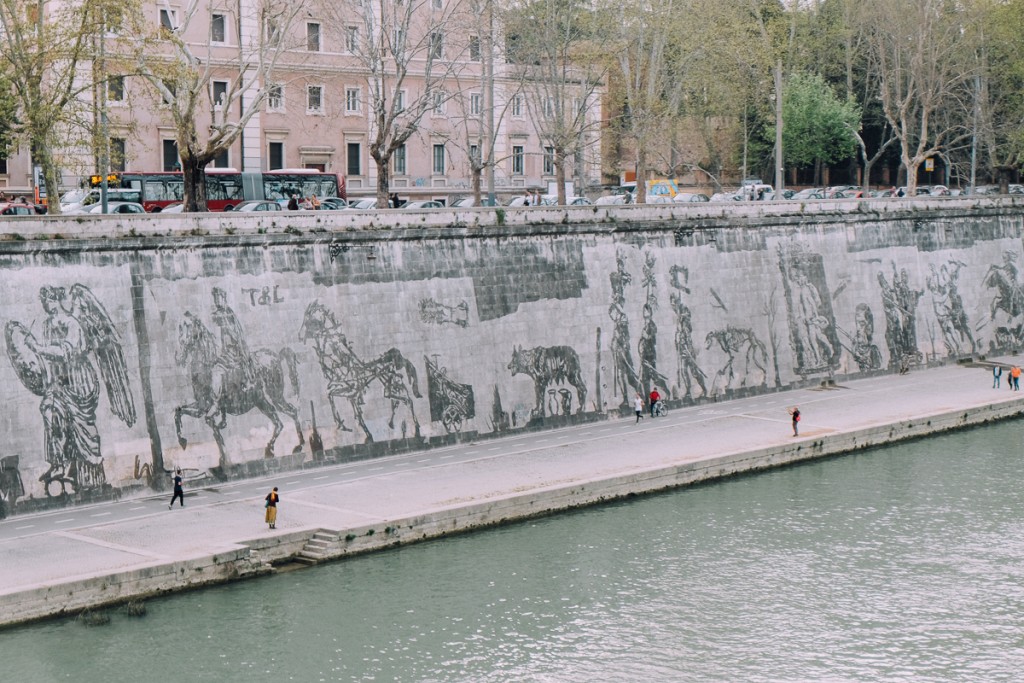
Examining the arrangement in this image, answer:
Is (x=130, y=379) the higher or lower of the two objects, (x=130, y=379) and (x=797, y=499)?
the higher

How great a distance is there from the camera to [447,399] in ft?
109

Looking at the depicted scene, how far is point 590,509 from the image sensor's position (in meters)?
29.3

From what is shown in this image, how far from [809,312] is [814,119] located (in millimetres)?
24011

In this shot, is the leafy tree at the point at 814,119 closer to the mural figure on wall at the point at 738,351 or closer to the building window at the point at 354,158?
the building window at the point at 354,158

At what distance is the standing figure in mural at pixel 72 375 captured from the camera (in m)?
26.6

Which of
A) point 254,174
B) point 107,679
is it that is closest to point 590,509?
point 107,679

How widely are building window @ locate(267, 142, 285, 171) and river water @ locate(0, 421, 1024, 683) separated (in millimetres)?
27420

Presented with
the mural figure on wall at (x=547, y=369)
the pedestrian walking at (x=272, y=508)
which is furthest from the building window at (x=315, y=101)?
the pedestrian walking at (x=272, y=508)

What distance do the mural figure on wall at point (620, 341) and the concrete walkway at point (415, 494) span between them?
1078mm

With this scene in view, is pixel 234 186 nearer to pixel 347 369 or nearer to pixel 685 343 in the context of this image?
pixel 685 343

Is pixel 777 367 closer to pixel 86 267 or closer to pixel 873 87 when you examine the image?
pixel 86 267

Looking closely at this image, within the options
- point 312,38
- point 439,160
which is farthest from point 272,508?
point 439,160

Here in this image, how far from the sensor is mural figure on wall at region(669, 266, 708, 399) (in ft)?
129

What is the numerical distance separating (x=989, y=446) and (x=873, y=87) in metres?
35.4
